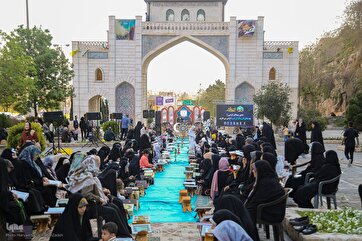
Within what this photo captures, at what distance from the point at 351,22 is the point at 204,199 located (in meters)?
16.0

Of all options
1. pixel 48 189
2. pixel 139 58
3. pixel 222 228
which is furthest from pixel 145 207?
pixel 139 58

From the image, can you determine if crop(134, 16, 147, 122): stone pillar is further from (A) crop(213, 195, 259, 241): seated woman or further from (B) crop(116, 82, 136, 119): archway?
(A) crop(213, 195, 259, 241): seated woman

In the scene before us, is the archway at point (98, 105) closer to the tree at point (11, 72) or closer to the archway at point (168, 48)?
the archway at point (168, 48)

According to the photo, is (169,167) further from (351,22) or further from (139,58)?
(139,58)

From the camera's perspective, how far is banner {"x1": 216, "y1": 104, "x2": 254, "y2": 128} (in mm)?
18031

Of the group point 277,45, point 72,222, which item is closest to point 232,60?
point 277,45

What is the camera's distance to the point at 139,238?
5.03 meters

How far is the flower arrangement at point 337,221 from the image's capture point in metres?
4.79

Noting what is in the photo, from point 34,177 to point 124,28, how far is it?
71.2 ft

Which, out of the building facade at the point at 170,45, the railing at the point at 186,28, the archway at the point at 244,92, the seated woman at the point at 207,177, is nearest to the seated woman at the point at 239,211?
the seated woman at the point at 207,177

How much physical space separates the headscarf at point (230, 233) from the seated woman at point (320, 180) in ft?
10.5

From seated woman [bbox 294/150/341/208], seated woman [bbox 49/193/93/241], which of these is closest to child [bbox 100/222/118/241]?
seated woman [bbox 49/193/93/241]

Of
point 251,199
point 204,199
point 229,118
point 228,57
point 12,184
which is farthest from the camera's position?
point 228,57

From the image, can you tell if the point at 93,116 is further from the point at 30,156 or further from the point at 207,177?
the point at 30,156
